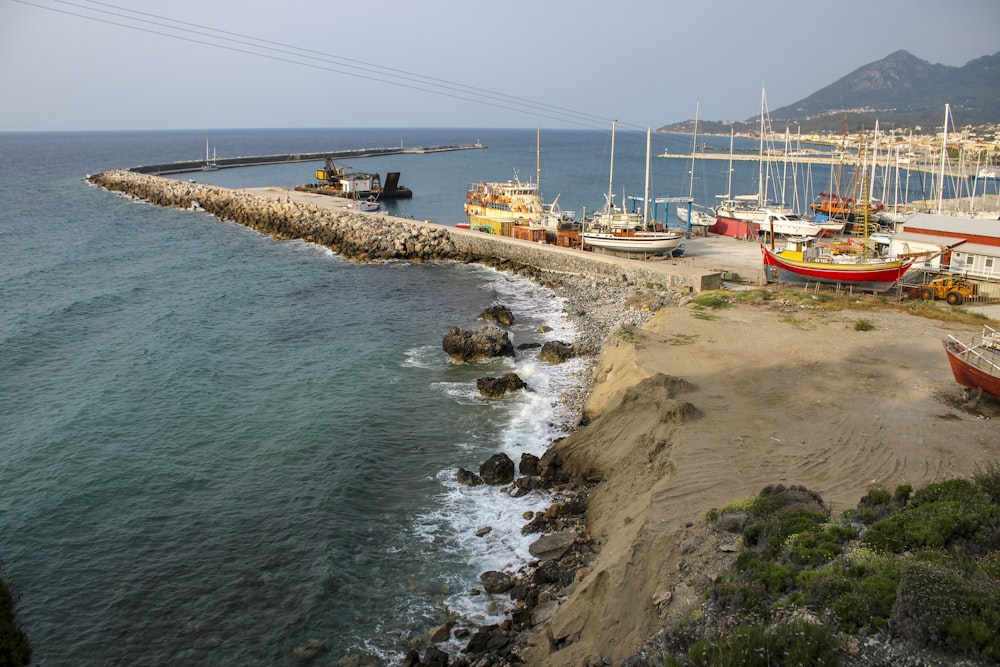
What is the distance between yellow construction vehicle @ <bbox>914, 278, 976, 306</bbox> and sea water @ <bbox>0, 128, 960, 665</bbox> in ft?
52.5

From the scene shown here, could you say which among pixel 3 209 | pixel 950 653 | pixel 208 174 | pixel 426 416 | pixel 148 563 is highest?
pixel 208 174

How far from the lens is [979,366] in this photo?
18641 mm

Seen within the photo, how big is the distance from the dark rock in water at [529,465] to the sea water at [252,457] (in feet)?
2.85

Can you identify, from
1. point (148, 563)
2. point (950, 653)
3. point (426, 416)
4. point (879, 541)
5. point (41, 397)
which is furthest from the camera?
point (41, 397)

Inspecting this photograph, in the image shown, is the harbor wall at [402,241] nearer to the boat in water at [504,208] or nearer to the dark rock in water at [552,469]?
the boat in water at [504,208]

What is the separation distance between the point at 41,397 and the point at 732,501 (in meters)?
24.3

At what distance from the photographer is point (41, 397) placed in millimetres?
25656

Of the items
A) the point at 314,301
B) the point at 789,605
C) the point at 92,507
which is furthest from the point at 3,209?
the point at 789,605

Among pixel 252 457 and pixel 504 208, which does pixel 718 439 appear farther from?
pixel 504 208

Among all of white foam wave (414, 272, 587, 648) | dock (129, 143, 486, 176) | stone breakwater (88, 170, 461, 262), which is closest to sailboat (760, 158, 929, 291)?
white foam wave (414, 272, 587, 648)

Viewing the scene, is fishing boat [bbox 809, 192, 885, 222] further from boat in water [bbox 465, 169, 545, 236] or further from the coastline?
the coastline

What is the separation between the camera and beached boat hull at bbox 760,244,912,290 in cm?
3169

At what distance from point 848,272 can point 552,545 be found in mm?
23089

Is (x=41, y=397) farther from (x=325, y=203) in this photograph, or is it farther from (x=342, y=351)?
(x=325, y=203)
